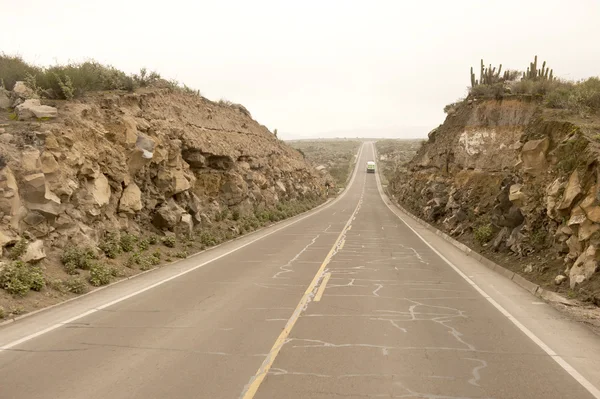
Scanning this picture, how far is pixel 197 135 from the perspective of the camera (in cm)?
2731

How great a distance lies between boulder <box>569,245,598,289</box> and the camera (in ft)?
37.4

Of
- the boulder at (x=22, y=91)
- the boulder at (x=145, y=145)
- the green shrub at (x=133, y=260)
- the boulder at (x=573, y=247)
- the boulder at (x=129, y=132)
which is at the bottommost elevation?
the green shrub at (x=133, y=260)

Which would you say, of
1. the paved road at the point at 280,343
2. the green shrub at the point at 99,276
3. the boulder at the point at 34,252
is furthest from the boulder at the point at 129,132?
the boulder at the point at 34,252

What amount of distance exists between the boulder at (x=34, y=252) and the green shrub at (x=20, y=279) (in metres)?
0.29

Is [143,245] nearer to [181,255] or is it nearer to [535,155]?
[181,255]

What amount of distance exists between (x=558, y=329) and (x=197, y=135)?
71.5 ft

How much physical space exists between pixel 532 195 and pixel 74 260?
14009 millimetres

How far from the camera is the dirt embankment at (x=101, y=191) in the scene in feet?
38.0

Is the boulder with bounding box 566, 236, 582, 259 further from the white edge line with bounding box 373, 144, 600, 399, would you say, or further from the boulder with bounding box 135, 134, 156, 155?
the boulder with bounding box 135, 134, 156, 155

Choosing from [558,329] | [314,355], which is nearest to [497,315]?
[558,329]

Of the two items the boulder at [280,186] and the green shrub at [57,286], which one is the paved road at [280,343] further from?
the boulder at [280,186]

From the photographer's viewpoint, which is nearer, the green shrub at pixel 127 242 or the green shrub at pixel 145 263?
the green shrub at pixel 145 263

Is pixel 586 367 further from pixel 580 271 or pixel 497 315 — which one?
pixel 580 271

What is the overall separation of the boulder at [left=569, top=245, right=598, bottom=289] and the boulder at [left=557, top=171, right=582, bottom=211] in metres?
1.70
